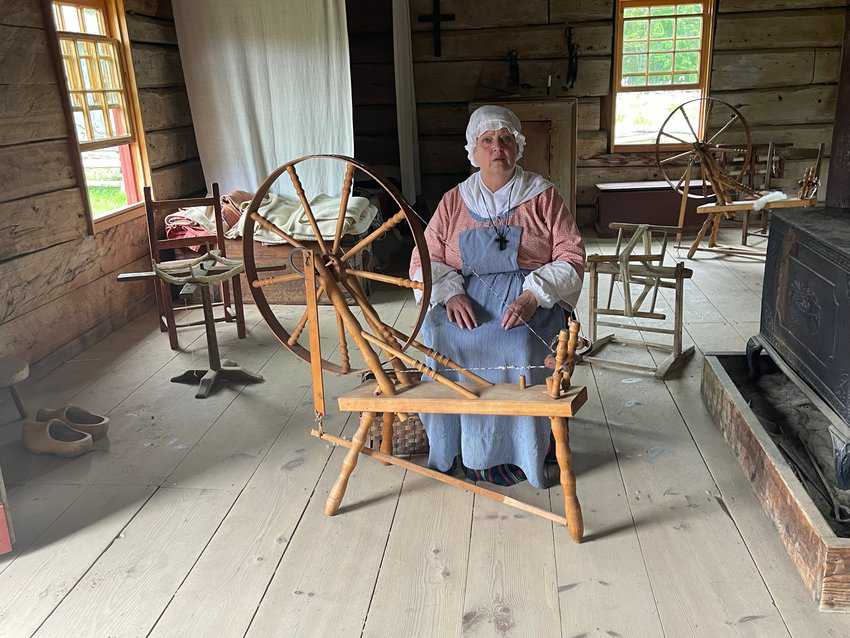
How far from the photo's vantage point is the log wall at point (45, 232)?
3080 mm

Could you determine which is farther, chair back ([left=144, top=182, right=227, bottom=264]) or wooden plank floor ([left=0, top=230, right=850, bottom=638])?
chair back ([left=144, top=182, right=227, bottom=264])

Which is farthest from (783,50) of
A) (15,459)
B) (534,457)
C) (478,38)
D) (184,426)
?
(15,459)

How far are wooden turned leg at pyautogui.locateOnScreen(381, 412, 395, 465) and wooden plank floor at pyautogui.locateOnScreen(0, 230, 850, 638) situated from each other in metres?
0.09

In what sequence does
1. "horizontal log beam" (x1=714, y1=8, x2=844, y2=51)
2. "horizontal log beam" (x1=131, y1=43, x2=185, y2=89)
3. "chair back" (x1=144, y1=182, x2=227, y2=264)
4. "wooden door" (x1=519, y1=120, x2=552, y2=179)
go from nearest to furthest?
"chair back" (x1=144, y1=182, x2=227, y2=264) → "horizontal log beam" (x1=131, y1=43, x2=185, y2=89) → "wooden door" (x1=519, y1=120, x2=552, y2=179) → "horizontal log beam" (x1=714, y1=8, x2=844, y2=51)

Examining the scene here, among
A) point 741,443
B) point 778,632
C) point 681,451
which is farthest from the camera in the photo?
point 681,451

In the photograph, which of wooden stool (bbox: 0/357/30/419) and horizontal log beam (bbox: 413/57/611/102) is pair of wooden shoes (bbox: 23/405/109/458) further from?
horizontal log beam (bbox: 413/57/611/102)

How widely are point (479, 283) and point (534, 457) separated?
56 cm

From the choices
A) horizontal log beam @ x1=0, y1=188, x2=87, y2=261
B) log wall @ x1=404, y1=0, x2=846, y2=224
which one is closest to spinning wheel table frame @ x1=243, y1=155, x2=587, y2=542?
horizontal log beam @ x1=0, y1=188, x2=87, y2=261

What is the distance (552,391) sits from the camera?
5.84ft

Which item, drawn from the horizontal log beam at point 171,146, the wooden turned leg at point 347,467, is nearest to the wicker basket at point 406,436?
the wooden turned leg at point 347,467

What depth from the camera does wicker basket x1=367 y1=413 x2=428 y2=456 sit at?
7.77 feet

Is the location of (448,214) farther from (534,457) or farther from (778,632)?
(778,632)

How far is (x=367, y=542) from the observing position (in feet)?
6.36

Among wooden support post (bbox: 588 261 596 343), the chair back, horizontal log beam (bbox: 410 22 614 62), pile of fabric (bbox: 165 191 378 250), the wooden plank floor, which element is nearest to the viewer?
the wooden plank floor
